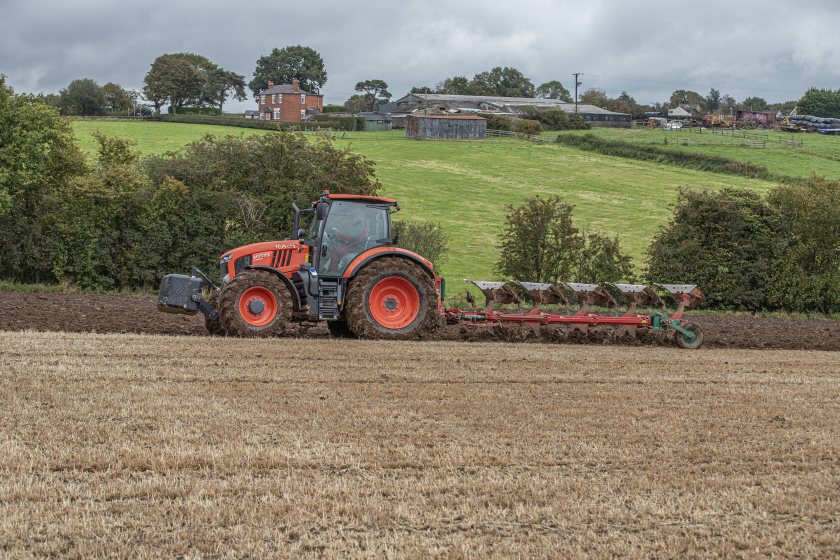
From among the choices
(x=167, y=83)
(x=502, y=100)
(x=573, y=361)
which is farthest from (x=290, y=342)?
(x=502, y=100)

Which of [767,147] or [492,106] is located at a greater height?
[492,106]

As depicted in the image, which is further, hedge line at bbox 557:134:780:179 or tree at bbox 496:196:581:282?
hedge line at bbox 557:134:780:179

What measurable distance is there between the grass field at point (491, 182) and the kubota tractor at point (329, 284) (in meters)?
16.6

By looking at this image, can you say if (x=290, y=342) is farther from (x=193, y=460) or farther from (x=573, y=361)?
(x=193, y=460)

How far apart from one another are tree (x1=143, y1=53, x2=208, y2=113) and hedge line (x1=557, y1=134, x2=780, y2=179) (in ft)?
127

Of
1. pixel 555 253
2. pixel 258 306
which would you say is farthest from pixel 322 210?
pixel 555 253

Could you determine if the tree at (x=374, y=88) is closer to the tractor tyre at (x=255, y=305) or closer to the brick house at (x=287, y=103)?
the brick house at (x=287, y=103)

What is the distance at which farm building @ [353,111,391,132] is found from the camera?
85.6 metres

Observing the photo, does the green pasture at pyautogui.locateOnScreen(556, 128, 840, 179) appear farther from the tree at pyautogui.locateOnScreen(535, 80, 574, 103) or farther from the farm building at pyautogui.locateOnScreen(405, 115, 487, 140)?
the tree at pyautogui.locateOnScreen(535, 80, 574, 103)

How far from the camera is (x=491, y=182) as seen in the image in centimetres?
5600

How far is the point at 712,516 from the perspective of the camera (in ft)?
23.7

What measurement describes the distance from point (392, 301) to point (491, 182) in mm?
40413

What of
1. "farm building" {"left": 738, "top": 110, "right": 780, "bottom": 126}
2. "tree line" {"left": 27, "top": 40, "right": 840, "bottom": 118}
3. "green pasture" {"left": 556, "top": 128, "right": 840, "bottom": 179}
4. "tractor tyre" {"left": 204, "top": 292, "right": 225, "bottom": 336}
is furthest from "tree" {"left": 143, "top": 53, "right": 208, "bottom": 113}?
"tractor tyre" {"left": 204, "top": 292, "right": 225, "bottom": 336}

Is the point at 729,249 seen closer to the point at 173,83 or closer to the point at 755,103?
the point at 173,83
